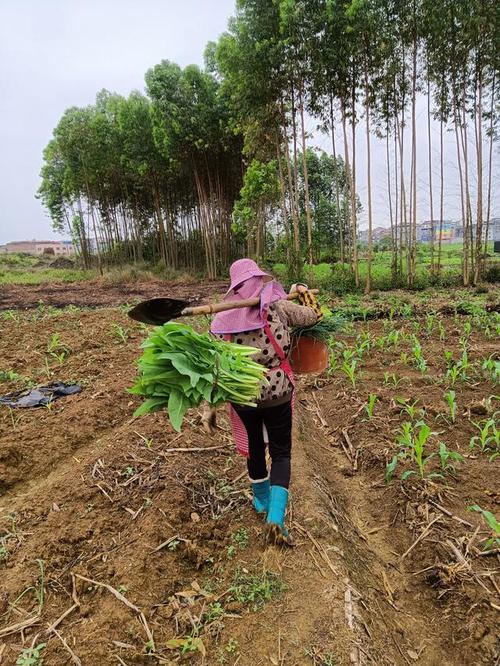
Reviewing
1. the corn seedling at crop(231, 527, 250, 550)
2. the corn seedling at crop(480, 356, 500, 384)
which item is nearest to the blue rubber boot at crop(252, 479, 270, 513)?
the corn seedling at crop(231, 527, 250, 550)

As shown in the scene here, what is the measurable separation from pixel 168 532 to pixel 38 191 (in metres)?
32.1

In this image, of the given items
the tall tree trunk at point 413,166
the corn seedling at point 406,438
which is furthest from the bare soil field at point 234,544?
the tall tree trunk at point 413,166

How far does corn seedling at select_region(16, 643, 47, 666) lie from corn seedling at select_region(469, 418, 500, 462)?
9.36 ft

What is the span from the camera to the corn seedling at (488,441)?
3101 millimetres

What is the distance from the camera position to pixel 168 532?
235 cm

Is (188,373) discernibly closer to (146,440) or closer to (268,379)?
(268,379)

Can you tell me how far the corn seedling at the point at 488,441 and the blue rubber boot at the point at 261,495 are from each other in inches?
65.5

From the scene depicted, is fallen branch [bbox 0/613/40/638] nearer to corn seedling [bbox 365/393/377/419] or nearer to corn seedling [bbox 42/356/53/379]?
corn seedling [bbox 365/393/377/419]

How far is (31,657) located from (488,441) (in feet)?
10.3

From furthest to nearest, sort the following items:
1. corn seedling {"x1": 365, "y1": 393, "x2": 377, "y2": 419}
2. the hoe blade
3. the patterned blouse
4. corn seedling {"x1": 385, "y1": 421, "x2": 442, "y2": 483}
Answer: corn seedling {"x1": 365, "y1": 393, "x2": 377, "y2": 419} < corn seedling {"x1": 385, "y1": 421, "x2": 442, "y2": 483} < the patterned blouse < the hoe blade

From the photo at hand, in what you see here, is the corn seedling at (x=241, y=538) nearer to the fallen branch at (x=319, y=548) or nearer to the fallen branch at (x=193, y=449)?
the fallen branch at (x=319, y=548)

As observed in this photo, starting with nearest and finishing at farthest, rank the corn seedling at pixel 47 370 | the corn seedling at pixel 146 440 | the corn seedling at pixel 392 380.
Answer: the corn seedling at pixel 146 440
the corn seedling at pixel 392 380
the corn seedling at pixel 47 370

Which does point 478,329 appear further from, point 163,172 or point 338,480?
point 163,172

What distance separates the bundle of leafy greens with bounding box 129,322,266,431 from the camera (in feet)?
6.05
